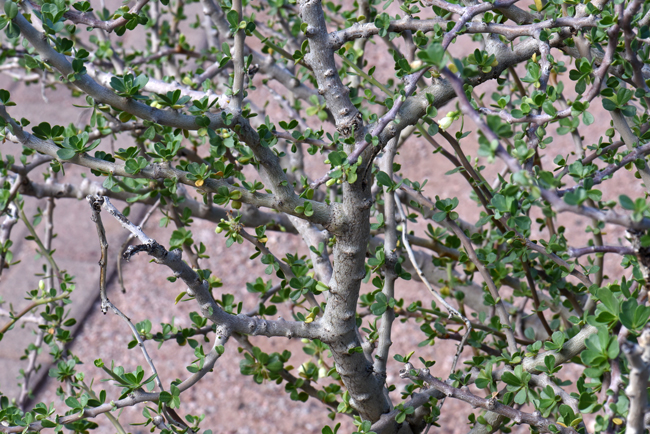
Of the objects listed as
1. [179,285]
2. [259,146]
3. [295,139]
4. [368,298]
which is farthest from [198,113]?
[179,285]

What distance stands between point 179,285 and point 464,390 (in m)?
1.87

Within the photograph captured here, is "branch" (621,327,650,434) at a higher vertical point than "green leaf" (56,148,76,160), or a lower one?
lower

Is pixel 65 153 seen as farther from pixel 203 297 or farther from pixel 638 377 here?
pixel 638 377

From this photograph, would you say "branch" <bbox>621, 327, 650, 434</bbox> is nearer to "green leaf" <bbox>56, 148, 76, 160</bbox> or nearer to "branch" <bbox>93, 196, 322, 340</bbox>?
"branch" <bbox>93, 196, 322, 340</bbox>

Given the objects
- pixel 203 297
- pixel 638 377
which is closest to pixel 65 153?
pixel 203 297

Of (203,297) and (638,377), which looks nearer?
(638,377)

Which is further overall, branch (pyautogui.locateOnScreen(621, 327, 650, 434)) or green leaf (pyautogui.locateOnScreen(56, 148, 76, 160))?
green leaf (pyautogui.locateOnScreen(56, 148, 76, 160))

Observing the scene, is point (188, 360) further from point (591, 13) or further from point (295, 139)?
point (591, 13)

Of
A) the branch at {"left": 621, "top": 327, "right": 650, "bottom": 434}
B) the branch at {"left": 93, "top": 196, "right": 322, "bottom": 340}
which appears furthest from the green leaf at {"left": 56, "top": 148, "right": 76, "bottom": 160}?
the branch at {"left": 621, "top": 327, "right": 650, "bottom": 434}

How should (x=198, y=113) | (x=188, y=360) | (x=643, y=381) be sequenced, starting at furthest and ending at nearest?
(x=188, y=360) → (x=198, y=113) → (x=643, y=381)

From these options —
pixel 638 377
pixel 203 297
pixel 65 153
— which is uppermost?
pixel 65 153

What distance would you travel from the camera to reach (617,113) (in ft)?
2.11

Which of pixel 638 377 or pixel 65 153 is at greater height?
pixel 65 153

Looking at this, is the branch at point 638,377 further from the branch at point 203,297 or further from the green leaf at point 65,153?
the green leaf at point 65,153
